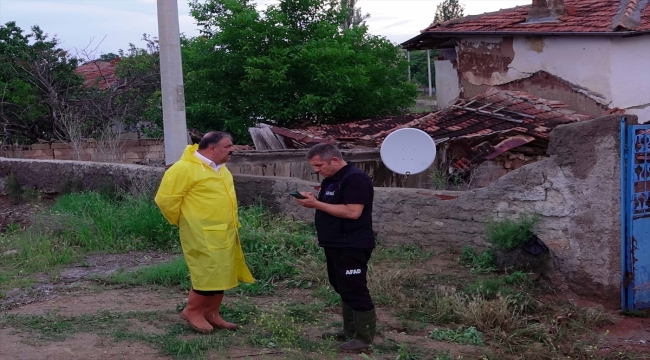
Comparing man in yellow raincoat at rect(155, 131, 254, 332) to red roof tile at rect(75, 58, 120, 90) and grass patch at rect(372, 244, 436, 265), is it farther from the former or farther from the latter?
red roof tile at rect(75, 58, 120, 90)

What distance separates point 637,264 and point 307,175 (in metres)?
4.76

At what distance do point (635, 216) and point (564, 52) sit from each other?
762 centimetres

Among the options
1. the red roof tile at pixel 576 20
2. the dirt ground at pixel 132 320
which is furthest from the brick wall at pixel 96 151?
the red roof tile at pixel 576 20

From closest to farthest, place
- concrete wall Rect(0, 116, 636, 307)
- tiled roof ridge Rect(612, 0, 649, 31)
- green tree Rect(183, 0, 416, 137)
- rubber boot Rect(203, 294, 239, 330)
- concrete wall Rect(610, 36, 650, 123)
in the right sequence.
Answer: rubber boot Rect(203, 294, 239, 330)
concrete wall Rect(0, 116, 636, 307)
tiled roof ridge Rect(612, 0, 649, 31)
concrete wall Rect(610, 36, 650, 123)
green tree Rect(183, 0, 416, 137)

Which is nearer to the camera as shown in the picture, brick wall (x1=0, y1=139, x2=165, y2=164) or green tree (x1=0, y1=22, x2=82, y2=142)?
brick wall (x1=0, y1=139, x2=165, y2=164)

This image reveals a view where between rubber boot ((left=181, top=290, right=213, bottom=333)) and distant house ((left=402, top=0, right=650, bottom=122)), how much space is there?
9.55 m

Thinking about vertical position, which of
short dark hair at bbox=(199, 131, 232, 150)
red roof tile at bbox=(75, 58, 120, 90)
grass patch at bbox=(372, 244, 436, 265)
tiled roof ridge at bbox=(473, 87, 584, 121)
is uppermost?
red roof tile at bbox=(75, 58, 120, 90)

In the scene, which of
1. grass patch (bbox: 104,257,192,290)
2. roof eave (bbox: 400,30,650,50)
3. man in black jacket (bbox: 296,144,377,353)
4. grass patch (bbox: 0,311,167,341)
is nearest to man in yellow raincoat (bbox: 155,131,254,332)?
grass patch (bbox: 0,311,167,341)

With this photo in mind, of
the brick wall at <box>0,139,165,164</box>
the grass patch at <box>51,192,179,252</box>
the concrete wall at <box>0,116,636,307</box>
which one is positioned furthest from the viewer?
the brick wall at <box>0,139,165,164</box>

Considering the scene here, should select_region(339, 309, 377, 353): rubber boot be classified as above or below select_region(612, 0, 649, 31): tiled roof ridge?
below

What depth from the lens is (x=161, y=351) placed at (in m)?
5.02

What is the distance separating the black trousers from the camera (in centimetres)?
498

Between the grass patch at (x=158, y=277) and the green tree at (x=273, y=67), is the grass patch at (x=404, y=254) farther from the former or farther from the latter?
the green tree at (x=273, y=67)

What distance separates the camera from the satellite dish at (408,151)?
9492mm
